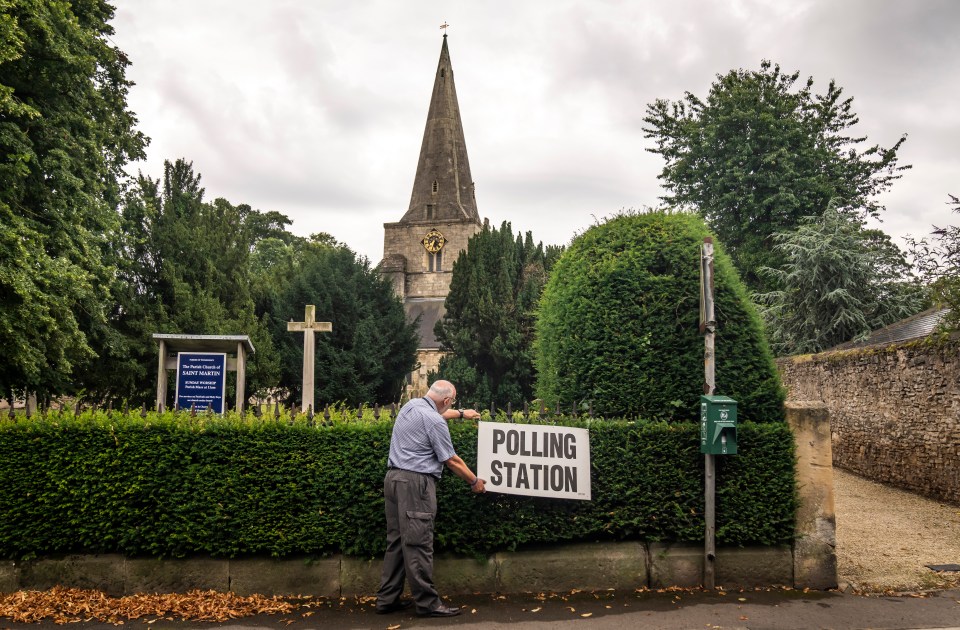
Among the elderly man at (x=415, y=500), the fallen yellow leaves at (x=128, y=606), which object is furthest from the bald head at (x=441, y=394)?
the fallen yellow leaves at (x=128, y=606)

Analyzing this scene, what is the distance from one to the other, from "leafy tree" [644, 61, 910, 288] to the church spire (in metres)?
27.4

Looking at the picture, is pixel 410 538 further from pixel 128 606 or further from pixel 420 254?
pixel 420 254

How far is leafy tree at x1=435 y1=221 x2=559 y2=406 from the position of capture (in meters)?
30.1

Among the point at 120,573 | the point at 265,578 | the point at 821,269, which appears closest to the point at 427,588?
the point at 265,578

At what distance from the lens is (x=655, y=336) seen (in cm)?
716

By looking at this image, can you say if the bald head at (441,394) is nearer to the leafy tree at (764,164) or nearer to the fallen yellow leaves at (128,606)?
the fallen yellow leaves at (128,606)

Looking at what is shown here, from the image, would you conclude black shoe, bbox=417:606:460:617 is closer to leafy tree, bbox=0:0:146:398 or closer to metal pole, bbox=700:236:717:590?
metal pole, bbox=700:236:717:590


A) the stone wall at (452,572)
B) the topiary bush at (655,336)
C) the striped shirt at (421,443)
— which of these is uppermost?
the topiary bush at (655,336)

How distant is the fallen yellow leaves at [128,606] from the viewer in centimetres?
579

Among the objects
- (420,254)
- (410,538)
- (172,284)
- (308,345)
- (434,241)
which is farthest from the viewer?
(420,254)

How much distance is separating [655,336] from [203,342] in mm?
8556

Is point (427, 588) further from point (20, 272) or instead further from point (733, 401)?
point (20, 272)

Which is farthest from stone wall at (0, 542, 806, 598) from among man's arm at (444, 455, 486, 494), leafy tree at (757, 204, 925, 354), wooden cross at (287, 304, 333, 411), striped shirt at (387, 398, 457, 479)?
leafy tree at (757, 204, 925, 354)

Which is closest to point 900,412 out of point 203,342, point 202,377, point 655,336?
point 655,336
